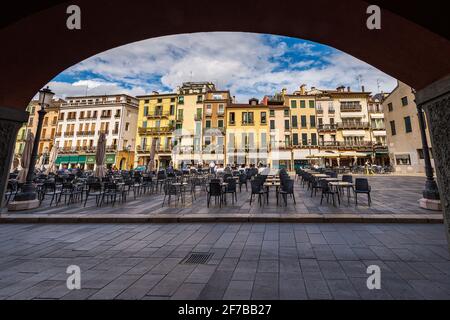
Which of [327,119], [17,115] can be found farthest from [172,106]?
[17,115]

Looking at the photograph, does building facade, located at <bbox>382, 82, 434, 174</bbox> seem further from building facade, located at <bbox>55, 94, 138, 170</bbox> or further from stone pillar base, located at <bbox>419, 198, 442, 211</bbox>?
building facade, located at <bbox>55, 94, 138, 170</bbox>

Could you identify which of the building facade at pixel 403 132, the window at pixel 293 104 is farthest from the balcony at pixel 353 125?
the window at pixel 293 104

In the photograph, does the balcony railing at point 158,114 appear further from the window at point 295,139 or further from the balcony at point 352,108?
the balcony at point 352,108

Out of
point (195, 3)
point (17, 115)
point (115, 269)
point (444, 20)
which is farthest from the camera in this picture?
point (115, 269)

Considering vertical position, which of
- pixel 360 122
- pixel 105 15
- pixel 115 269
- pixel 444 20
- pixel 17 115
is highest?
pixel 360 122

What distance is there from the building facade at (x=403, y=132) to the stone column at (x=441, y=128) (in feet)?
92.0

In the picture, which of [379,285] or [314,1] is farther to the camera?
[379,285]

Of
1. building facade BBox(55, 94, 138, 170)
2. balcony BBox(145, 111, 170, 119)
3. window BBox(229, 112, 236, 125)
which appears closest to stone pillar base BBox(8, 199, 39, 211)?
A: window BBox(229, 112, 236, 125)

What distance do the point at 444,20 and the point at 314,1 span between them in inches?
47.5

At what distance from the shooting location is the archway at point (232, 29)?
2.14m

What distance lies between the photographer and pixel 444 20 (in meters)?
1.87

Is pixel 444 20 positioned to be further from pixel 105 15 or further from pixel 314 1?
pixel 105 15

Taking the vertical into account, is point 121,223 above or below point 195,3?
below
